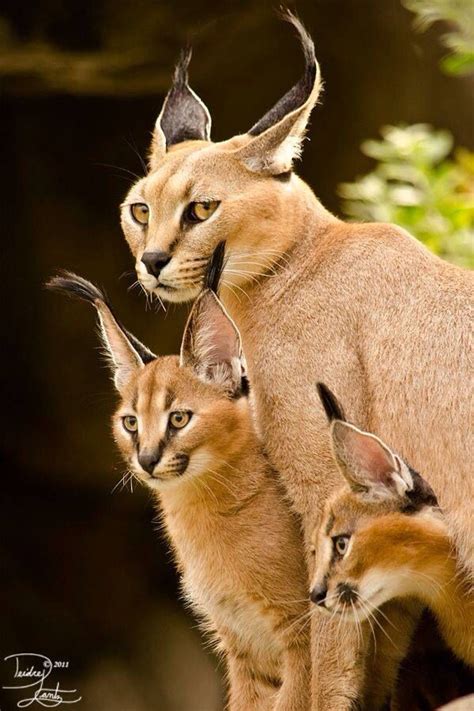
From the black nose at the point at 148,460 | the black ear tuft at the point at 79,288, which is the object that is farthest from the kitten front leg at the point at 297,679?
the black ear tuft at the point at 79,288

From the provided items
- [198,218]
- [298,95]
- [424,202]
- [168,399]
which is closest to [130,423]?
[168,399]

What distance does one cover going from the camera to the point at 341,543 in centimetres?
350

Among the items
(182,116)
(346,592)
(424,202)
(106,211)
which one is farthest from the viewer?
(106,211)

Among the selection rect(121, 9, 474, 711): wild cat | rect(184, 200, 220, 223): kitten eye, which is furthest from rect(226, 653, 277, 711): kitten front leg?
rect(184, 200, 220, 223): kitten eye

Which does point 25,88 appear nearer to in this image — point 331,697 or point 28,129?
point 28,129

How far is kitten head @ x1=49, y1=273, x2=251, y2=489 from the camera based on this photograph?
3668 millimetres

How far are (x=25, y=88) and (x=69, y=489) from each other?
284 centimetres

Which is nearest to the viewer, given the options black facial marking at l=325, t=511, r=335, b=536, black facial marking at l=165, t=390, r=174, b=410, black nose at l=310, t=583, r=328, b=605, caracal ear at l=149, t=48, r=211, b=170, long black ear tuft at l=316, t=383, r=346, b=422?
long black ear tuft at l=316, t=383, r=346, b=422

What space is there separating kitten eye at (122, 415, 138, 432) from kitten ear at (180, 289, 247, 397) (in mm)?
234

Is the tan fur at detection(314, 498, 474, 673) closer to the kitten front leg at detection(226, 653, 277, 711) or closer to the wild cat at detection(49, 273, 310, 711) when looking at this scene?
the wild cat at detection(49, 273, 310, 711)

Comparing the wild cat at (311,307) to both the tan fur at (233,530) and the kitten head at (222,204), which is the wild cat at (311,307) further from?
the tan fur at (233,530)

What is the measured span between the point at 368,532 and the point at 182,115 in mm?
1713

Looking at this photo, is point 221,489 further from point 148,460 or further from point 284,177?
point 284,177

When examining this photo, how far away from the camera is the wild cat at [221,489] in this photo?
147 inches
